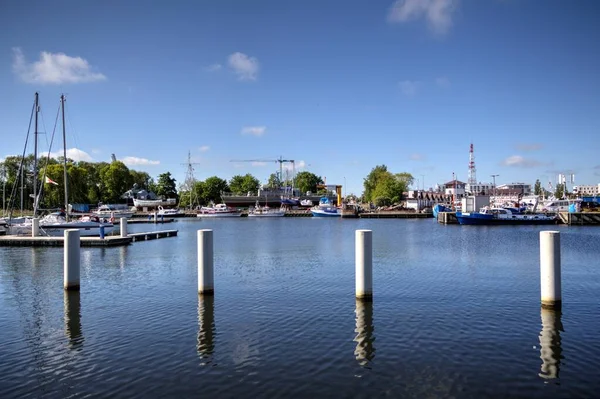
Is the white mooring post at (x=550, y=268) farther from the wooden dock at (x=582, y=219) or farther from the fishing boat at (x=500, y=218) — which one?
the wooden dock at (x=582, y=219)

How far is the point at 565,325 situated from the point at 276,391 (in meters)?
9.67

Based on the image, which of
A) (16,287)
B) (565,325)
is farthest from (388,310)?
(16,287)

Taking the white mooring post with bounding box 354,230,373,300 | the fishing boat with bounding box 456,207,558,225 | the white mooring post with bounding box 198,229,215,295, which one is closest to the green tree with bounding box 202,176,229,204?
the fishing boat with bounding box 456,207,558,225

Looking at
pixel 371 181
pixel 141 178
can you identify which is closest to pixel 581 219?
pixel 371 181

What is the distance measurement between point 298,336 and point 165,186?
570ft

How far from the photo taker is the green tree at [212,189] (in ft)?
606

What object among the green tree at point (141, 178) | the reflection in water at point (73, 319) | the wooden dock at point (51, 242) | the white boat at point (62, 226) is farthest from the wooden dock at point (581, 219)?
the green tree at point (141, 178)

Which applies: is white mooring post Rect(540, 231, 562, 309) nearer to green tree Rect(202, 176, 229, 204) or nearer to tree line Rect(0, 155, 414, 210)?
tree line Rect(0, 155, 414, 210)

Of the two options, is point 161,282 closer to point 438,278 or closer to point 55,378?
point 55,378

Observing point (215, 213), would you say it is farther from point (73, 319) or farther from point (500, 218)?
point (73, 319)

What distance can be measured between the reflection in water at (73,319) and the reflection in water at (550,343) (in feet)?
38.9

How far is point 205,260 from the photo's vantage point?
1777cm

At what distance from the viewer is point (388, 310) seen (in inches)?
641

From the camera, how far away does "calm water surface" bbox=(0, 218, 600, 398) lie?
9.98m
